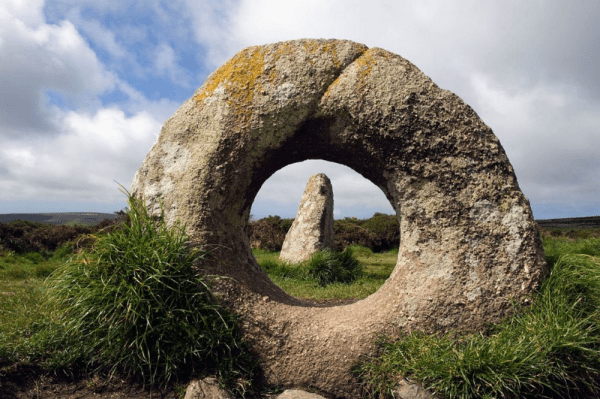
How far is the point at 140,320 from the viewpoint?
11.9 feet

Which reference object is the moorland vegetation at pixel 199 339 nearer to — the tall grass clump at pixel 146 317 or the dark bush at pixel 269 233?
the tall grass clump at pixel 146 317

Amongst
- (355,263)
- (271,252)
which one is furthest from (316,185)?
(271,252)

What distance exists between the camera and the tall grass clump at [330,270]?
912 cm

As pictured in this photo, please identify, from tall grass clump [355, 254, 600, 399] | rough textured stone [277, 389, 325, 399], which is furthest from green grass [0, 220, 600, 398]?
rough textured stone [277, 389, 325, 399]

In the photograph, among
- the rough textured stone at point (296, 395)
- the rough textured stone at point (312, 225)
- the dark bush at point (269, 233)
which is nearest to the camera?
the rough textured stone at point (296, 395)

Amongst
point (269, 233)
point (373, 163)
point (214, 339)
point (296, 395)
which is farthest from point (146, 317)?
point (269, 233)

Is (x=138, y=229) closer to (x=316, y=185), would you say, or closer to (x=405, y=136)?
(x=405, y=136)

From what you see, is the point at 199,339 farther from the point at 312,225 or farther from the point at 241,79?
the point at 312,225

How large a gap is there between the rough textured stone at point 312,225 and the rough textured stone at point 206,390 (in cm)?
687

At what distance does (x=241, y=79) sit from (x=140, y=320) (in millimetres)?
2375

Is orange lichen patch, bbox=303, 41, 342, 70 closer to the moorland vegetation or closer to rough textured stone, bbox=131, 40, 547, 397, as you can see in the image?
rough textured stone, bbox=131, 40, 547, 397

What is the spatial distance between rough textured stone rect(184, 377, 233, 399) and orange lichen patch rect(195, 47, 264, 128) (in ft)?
7.61

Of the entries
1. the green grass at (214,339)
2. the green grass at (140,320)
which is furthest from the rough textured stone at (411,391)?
the green grass at (140,320)

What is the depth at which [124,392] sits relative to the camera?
3.64m
